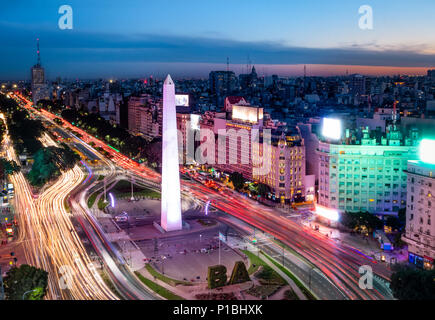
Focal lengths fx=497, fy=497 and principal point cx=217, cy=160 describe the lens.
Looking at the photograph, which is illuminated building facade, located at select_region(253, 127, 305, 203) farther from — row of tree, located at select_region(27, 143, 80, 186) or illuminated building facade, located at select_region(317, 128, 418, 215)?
row of tree, located at select_region(27, 143, 80, 186)

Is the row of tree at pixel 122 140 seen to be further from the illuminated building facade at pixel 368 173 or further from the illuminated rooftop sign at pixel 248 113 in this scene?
the illuminated building facade at pixel 368 173

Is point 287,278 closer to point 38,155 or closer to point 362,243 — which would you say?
point 362,243

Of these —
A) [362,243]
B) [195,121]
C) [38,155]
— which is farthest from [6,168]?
[362,243]

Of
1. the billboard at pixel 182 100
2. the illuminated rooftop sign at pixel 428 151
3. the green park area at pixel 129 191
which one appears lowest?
the green park area at pixel 129 191

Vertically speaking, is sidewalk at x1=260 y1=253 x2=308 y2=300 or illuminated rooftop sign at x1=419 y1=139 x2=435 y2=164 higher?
illuminated rooftop sign at x1=419 y1=139 x2=435 y2=164

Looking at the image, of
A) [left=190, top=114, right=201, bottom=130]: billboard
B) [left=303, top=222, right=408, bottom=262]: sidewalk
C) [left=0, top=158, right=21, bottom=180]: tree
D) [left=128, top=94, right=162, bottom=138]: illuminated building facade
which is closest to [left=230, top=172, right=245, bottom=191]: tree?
[left=303, top=222, right=408, bottom=262]: sidewalk

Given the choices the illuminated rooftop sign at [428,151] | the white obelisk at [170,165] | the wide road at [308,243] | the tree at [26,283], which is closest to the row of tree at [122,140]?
the wide road at [308,243]
